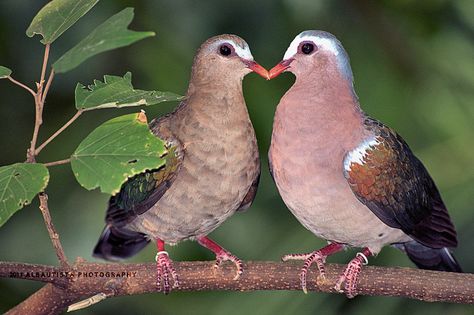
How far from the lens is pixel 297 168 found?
179 cm

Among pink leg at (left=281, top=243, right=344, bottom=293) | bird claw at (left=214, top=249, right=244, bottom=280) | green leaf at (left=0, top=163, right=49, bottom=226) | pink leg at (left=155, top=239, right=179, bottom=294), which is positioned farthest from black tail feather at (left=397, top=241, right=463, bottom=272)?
green leaf at (left=0, top=163, right=49, bottom=226)

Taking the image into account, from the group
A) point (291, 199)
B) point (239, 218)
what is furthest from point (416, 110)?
point (291, 199)

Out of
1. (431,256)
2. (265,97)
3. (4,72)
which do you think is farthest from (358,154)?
(265,97)

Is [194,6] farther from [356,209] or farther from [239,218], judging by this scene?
[356,209]

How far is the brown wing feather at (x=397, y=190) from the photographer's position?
1.91 meters

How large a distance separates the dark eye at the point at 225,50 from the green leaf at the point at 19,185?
0.53m

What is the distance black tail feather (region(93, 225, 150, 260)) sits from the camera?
219 cm

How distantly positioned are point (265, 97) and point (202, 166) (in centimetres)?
149

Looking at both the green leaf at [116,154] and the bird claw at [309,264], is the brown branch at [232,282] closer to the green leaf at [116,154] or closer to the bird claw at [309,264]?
the bird claw at [309,264]

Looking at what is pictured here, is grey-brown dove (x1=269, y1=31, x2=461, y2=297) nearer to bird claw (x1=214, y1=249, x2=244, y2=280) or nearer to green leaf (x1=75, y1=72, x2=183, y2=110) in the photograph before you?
bird claw (x1=214, y1=249, x2=244, y2=280)

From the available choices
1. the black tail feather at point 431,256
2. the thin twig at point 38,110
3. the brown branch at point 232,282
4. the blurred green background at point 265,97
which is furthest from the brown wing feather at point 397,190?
the blurred green background at point 265,97

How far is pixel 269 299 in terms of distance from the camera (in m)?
3.14

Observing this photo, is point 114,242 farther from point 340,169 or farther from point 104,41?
point 104,41

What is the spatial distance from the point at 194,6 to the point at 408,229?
1662mm
